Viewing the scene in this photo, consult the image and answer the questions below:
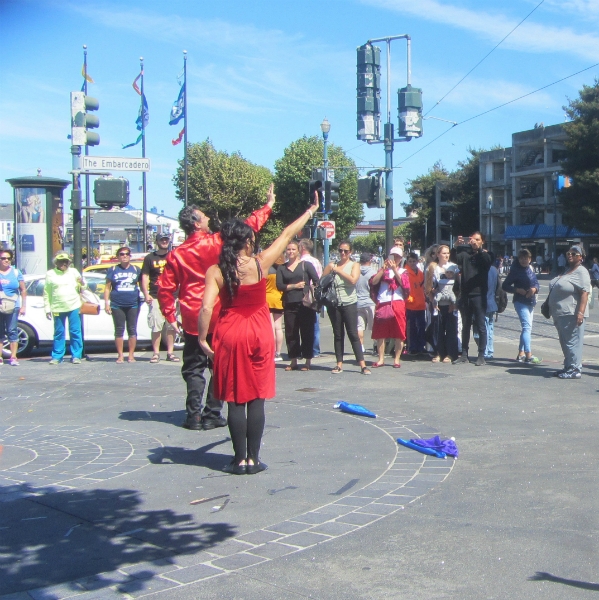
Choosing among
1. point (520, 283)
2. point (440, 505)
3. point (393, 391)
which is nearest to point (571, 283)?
point (520, 283)

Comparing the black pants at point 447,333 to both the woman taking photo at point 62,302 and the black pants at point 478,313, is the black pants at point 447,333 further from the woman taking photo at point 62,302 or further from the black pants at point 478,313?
the woman taking photo at point 62,302

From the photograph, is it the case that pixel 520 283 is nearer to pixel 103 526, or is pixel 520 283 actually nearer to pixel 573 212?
pixel 103 526

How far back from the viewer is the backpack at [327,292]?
1035cm

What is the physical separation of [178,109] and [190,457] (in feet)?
101

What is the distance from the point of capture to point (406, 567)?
3.96 metres

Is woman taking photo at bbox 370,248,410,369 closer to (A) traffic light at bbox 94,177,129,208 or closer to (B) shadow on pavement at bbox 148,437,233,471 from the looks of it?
(A) traffic light at bbox 94,177,129,208

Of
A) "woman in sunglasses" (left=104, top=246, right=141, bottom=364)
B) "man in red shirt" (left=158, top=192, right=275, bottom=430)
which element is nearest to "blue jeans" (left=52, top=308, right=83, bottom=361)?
"woman in sunglasses" (left=104, top=246, right=141, bottom=364)

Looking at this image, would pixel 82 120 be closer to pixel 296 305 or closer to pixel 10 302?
pixel 10 302

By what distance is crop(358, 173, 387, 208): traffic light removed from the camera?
711 inches

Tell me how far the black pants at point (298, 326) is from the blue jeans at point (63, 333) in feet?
10.6

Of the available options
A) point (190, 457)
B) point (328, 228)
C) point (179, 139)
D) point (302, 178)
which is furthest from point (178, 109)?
point (190, 457)

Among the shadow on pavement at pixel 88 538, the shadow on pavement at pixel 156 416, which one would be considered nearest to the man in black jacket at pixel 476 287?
the shadow on pavement at pixel 156 416

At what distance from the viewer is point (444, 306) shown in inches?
440

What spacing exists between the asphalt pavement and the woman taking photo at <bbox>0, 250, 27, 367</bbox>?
2.89m
